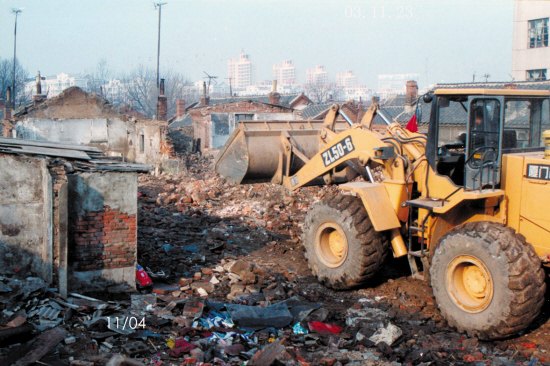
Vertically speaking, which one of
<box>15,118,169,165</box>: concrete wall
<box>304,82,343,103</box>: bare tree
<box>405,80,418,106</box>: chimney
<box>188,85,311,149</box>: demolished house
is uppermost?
<box>304,82,343,103</box>: bare tree

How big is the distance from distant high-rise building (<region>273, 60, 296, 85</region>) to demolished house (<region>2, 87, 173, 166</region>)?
4931 inches

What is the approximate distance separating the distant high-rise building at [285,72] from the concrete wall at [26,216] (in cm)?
14258

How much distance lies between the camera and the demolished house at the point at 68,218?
6578mm

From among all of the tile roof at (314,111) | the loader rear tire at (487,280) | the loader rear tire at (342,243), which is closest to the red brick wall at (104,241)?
the loader rear tire at (342,243)

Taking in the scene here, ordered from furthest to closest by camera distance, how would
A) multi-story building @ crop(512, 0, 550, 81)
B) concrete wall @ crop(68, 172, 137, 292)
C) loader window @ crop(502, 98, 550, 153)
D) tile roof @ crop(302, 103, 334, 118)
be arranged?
multi-story building @ crop(512, 0, 550, 81) → tile roof @ crop(302, 103, 334, 118) → concrete wall @ crop(68, 172, 137, 292) → loader window @ crop(502, 98, 550, 153)

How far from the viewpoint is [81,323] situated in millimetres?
5648

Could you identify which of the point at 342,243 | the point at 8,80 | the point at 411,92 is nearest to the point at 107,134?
the point at 411,92

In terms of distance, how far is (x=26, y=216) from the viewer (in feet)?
21.7

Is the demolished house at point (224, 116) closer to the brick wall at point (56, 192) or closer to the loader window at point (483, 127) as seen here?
the brick wall at point (56, 192)

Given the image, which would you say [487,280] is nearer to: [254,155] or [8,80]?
[254,155]

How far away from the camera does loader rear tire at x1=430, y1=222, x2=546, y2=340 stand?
4980 millimetres

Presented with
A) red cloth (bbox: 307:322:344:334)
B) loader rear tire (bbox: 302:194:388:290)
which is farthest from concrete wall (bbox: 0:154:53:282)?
loader rear tire (bbox: 302:194:388:290)

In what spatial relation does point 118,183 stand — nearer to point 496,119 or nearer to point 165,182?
point 496,119
